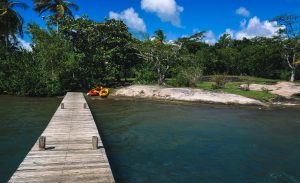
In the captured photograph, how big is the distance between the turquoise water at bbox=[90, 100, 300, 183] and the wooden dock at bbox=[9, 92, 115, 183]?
120 cm

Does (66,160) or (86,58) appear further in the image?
(86,58)

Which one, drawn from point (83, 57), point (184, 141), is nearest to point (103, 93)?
point (83, 57)

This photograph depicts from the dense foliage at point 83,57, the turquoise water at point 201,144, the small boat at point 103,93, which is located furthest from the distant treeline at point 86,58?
the turquoise water at point 201,144

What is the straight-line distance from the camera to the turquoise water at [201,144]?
9.86 metres

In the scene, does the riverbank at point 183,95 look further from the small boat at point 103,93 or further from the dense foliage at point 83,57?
the dense foliage at point 83,57

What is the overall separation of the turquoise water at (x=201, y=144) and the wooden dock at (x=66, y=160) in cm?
120

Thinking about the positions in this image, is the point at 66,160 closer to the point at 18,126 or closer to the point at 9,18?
the point at 18,126

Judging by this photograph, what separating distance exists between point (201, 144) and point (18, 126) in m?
9.91

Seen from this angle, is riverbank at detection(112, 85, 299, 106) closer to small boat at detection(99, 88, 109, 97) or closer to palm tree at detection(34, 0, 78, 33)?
small boat at detection(99, 88, 109, 97)

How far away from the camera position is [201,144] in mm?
13289

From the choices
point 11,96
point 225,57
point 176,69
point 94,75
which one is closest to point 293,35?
point 225,57

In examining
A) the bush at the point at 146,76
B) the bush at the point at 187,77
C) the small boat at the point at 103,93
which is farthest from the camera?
the bush at the point at 146,76

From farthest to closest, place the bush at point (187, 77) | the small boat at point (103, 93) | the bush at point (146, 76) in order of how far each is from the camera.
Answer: the bush at point (146, 76), the bush at point (187, 77), the small boat at point (103, 93)

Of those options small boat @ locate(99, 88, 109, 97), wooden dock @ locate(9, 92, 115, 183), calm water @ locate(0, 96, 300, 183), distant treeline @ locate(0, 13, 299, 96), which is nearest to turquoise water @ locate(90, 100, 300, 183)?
calm water @ locate(0, 96, 300, 183)
